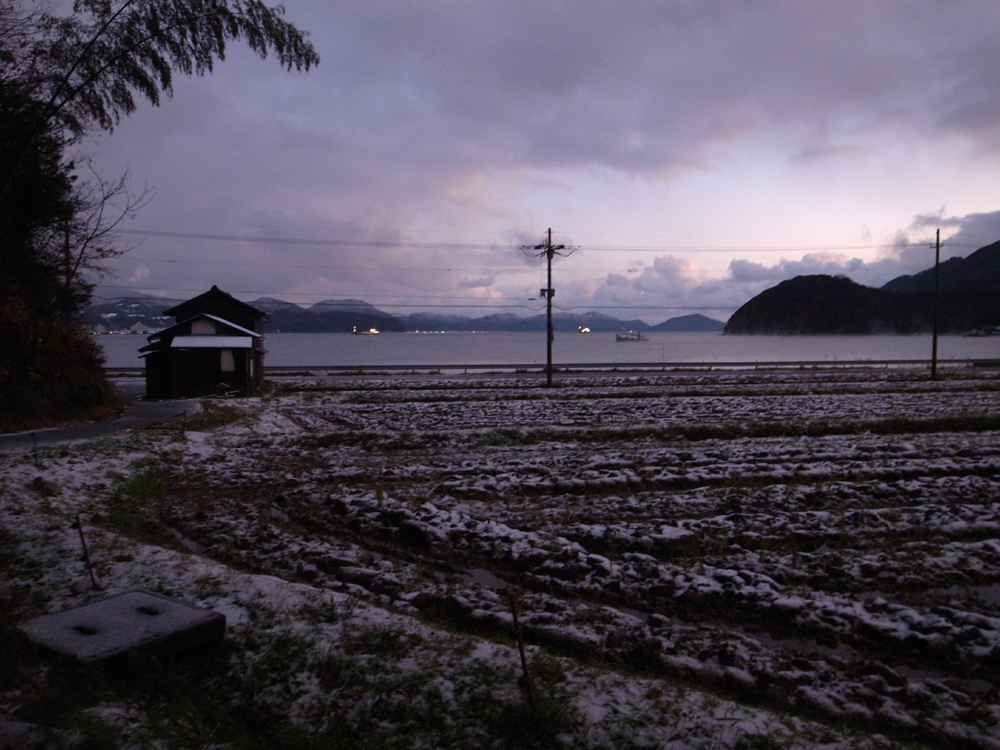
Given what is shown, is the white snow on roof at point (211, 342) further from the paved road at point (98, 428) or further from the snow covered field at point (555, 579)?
the snow covered field at point (555, 579)

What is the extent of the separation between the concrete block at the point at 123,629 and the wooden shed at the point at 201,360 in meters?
31.4

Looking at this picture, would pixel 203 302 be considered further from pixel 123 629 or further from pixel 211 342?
pixel 123 629

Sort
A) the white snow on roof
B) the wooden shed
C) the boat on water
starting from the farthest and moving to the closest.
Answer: the boat on water < the wooden shed < the white snow on roof

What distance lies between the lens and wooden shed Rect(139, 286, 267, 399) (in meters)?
34.7

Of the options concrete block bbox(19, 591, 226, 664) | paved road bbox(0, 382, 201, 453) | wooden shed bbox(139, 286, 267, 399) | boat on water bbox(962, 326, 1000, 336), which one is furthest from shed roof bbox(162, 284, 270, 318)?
boat on water bbox(962, 326, 1000, 336)

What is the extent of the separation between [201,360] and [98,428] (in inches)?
639

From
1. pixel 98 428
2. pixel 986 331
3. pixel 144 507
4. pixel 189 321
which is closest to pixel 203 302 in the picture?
pixel 189 321

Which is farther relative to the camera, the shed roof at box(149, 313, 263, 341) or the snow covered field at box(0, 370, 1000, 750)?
the shed roof at box(149, 313, 263, 341)

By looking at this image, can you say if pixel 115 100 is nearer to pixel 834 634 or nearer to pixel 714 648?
pixel 714 648

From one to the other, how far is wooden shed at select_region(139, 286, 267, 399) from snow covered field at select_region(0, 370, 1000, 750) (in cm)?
1862

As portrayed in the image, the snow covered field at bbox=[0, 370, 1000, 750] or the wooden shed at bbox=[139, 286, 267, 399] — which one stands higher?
the wooden shed at bbox=[139, 286, 267, 399]

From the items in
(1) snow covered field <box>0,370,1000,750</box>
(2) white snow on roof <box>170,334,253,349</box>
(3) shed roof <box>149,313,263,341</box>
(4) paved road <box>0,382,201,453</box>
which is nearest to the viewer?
(1) snow covered field <box>0,370,1000,750</box>

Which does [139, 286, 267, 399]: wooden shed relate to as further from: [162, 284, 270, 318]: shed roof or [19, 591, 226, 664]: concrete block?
[19, 591, 226, 664]: concrete block

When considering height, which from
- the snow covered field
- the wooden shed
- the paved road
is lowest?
the snow covered field
